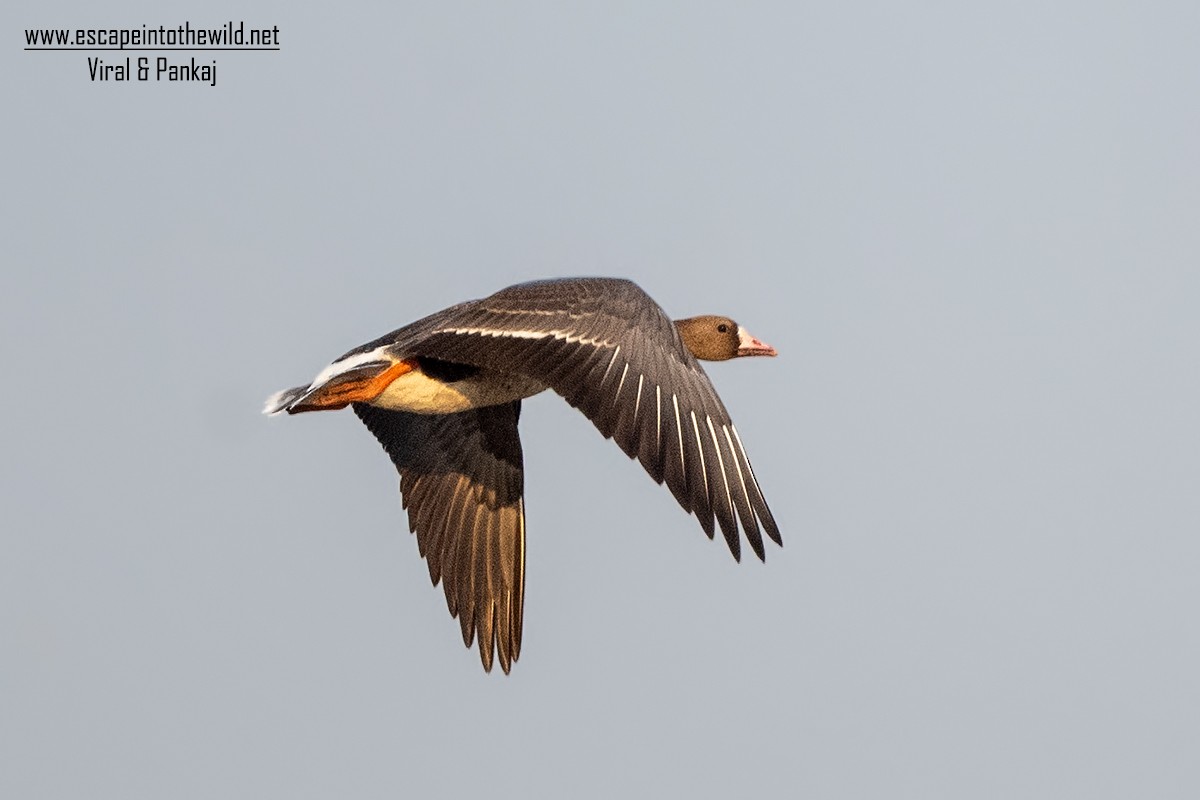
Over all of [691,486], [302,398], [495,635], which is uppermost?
[302,398]

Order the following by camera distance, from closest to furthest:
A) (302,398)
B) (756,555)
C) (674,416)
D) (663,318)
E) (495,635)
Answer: (756,555)
(674,416)
(663,318)
(302,398)
(495,635)

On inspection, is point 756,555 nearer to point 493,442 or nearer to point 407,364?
point 407,364

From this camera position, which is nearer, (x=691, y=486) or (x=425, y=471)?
(x=691, y=486)

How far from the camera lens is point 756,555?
11.8 m

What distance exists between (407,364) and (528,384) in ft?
3.70

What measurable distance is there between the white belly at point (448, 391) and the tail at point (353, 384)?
0.36 ft

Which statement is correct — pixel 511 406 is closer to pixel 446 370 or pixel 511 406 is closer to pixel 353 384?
pixel 446 370

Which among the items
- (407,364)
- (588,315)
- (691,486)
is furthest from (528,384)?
(691,486)

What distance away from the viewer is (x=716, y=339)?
18000 millimetres

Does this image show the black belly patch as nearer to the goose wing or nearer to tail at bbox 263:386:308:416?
tail at bbox 263:386:308:416

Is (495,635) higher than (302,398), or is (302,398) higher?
(302,398)

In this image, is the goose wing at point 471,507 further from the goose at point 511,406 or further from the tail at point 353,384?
the tail at point 353,384

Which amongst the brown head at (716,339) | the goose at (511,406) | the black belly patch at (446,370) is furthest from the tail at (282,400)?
the brown head at (716,339)

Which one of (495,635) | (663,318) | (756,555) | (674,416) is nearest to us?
(756,555)
